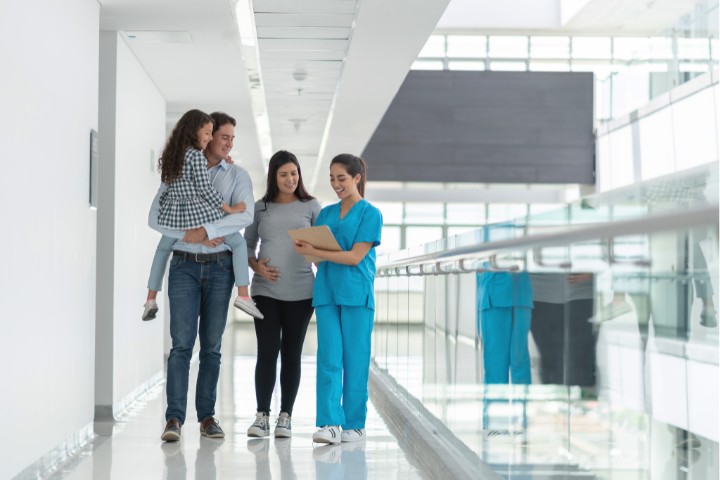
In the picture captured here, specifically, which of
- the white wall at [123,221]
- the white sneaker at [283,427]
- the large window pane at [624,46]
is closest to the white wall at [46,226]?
the white wall at [123,221]

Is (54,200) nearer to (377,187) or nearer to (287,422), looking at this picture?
(287,422)

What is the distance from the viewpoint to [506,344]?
3.00m

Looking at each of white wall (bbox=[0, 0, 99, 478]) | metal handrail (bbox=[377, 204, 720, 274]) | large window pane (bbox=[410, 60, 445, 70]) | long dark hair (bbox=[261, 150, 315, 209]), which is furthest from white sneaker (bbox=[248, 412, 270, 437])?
large window pane (bbox=[410, 60, 445, 70])

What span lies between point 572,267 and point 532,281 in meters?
0.52

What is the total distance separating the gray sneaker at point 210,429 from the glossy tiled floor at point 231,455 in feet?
0.14

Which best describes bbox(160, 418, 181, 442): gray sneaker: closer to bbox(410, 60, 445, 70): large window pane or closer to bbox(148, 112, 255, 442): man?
bbox(148, 112, 255, 442): man

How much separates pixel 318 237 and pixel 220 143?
82 cm

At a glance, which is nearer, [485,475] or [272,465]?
[485,475]

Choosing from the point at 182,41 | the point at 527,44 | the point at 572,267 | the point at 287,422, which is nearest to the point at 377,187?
the point at 527,44

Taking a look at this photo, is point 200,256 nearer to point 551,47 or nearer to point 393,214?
point 393,214

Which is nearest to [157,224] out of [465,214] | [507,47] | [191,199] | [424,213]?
[191,199]

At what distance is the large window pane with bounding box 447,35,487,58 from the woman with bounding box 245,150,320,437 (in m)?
17.7

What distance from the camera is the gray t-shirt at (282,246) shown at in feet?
16.6

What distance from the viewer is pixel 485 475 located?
3.27 m
